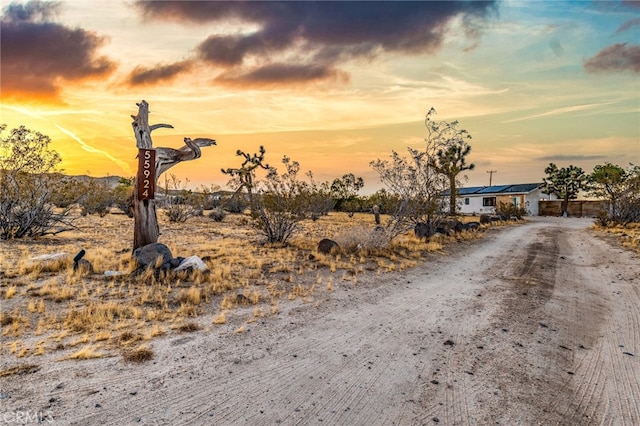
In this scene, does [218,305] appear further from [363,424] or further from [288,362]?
[363,424]

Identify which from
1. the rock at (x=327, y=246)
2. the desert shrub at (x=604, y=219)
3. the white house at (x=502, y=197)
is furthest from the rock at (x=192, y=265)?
the white house at (x=502, y=197)

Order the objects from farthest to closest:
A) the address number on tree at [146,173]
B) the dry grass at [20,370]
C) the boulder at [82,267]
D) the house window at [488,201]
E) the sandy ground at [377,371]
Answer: the house window at [488,201] → the address number on tree at [146,173] → the boulder at [82,267] → the dry grass at [20,370] → the sandy ground at [377,371]

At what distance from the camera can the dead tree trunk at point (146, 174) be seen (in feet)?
34.4

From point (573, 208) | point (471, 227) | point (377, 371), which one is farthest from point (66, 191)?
point (573, 208)

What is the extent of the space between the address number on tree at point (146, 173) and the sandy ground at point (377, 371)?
599 cm

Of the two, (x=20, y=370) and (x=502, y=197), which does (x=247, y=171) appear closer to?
(x=20, y=370)

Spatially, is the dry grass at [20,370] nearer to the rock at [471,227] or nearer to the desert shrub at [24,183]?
the desert shrub at [24,183]

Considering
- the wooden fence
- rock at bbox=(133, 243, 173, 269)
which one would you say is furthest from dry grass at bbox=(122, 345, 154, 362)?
the wooden fence

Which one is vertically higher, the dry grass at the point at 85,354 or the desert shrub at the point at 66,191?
the desert shrub at the point at 66,191

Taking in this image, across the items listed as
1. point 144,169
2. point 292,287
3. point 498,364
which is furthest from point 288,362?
point 144,169

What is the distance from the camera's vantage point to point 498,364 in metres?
4.62

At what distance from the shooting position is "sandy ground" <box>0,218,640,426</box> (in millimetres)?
3520

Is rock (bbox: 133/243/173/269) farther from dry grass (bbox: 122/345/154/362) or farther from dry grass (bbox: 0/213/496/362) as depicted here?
dry grass (bbox: 122/345/154/362)

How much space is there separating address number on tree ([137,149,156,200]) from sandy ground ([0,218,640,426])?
19.6 ft
